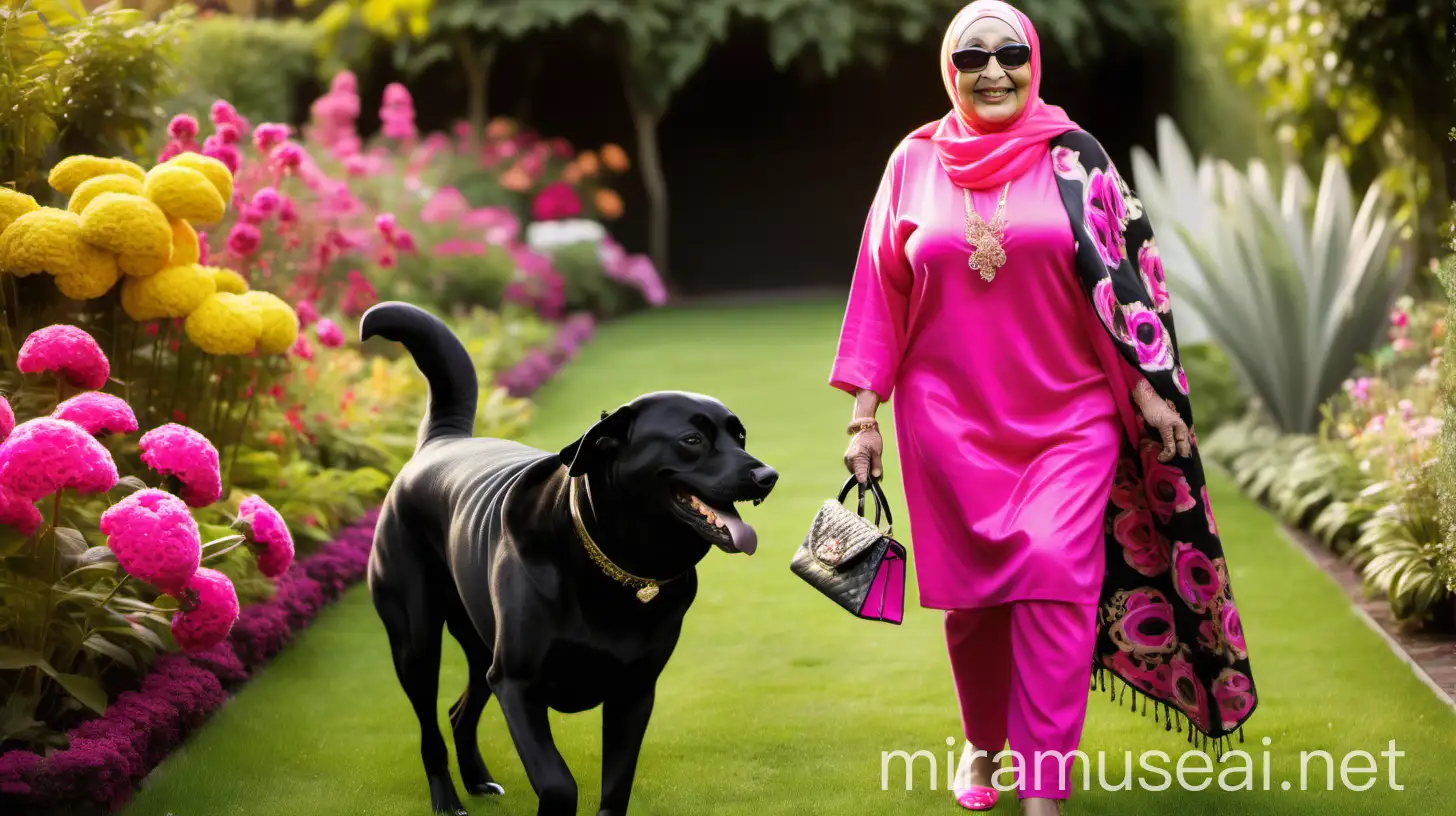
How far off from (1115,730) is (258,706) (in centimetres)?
263

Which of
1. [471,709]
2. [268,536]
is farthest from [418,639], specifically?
[268,536]

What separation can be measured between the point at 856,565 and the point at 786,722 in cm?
136

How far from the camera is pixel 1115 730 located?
16.4 ft

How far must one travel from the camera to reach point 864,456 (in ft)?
13.8

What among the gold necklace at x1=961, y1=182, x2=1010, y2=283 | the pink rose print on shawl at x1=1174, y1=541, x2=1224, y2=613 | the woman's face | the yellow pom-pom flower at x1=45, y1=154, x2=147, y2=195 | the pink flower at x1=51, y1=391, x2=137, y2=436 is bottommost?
the pink rose print on shawl at x1=1174, y1=541, x2=1224, y2=613

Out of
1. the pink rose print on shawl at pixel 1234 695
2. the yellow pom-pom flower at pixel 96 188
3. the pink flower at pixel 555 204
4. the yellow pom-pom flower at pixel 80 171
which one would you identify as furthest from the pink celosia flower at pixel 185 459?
the pink flower at pixel 555 204

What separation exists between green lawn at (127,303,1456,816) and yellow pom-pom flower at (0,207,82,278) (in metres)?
1.43

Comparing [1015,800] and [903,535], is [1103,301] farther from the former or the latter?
[903,535]

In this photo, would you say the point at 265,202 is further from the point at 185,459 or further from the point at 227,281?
the point at 185,459

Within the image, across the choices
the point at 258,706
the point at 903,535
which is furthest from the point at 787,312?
the point at 258,706

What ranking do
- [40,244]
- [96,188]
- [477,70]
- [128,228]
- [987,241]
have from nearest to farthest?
[987,241]
[40,244]
[128,228]
[96,188]
[477,70]

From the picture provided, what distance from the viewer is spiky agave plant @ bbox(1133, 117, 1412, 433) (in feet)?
28.2

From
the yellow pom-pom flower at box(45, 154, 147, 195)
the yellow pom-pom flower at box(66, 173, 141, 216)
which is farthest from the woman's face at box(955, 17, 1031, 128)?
the yellow pom-pom flower at box(45, 154, 147, 195)

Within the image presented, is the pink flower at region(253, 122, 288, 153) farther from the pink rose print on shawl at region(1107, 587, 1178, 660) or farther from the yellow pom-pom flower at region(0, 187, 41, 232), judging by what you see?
the pink rose print on shawl at region(1107, 587, 1178, 660)
